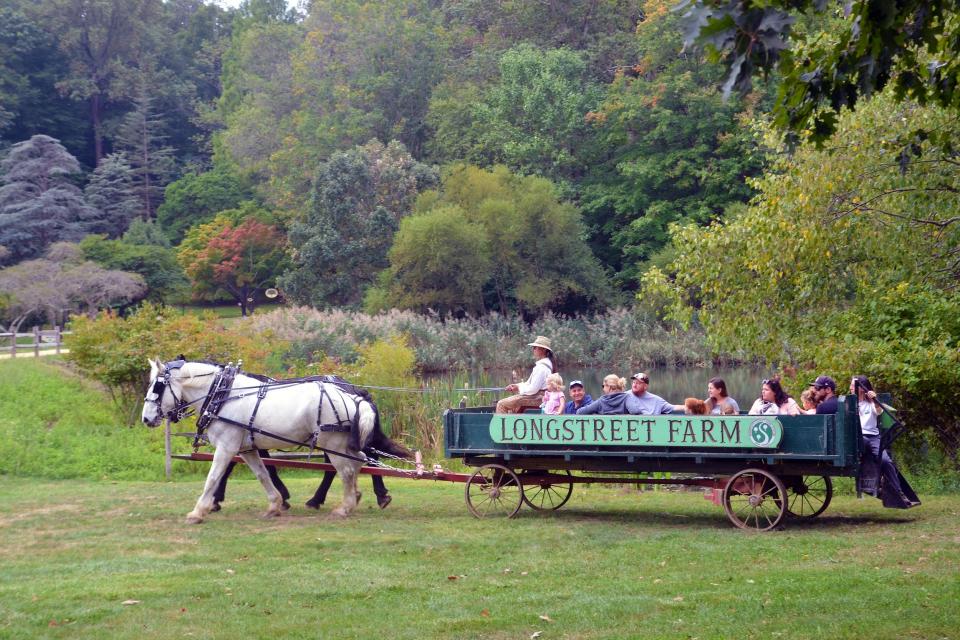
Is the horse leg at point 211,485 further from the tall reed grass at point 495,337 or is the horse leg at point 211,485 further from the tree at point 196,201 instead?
the tree at point 196,201

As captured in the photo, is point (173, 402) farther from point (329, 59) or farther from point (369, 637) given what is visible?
point (329, 59)

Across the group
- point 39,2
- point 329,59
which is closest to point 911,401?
point 329,59

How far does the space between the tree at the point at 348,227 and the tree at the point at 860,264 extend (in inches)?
1354

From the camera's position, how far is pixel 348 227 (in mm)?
51906

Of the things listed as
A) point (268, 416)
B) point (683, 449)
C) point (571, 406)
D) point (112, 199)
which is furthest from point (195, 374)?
point (112, 199)

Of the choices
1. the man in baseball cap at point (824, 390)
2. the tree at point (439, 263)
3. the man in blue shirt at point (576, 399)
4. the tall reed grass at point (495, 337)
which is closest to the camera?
the man in baseball cap at point (824, 390)

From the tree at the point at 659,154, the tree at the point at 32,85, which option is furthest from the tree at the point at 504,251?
Result: the tree at the point at 32,85

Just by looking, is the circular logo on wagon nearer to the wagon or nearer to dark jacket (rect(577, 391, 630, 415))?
the wagon

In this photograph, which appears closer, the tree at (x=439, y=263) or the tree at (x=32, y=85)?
the tree at (x=439, y=263)

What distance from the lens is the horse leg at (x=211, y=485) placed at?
12.7m

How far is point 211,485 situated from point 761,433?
6.23 meters

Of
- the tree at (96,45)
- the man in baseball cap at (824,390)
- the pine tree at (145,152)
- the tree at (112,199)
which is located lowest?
the man in baseball cap at (824,390)

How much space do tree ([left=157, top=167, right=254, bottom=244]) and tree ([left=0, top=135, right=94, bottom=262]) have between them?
16.4 ft

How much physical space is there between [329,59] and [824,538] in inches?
2285
